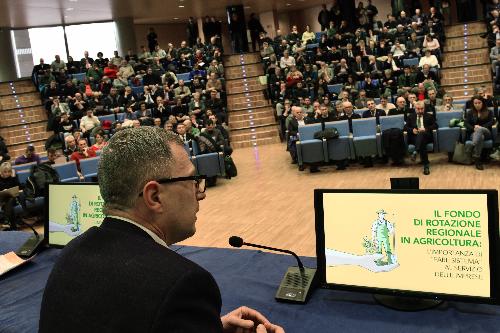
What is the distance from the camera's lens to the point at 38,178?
8.01 meters

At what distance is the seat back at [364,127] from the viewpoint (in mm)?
9383

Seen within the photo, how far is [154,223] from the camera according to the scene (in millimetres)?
1323

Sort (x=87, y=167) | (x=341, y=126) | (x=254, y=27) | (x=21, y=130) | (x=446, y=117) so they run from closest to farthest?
(x=87, y=167) → (x=446, y=117) → (x=341, y=126) → (x=21, y=130) → (x=254, y=27)

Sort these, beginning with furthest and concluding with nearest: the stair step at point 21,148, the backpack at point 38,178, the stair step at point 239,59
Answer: the stair step at point 239,59 → the stair step at point 21,148 → the backpack at point 38,178

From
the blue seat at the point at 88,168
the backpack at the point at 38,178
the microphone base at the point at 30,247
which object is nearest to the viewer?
the microphone base at the point at 30,247

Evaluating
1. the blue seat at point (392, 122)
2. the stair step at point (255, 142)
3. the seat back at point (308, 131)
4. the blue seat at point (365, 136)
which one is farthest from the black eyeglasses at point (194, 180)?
the stair step at point (255, 142)

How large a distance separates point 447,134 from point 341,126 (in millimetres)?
1879

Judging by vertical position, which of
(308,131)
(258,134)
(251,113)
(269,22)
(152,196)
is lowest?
(258,134)

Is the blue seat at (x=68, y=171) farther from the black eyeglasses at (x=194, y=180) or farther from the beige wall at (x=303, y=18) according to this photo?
the beige wall at (x=303, y=18)

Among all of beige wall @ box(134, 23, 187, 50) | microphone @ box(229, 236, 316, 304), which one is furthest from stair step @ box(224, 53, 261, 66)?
microphone @ box(229, 236, 316, 304)

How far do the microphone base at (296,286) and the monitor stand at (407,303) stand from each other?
0.89 ft

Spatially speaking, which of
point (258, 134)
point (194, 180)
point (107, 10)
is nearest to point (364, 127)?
point (258, 134)

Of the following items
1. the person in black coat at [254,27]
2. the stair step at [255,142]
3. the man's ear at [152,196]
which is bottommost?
the stair step at [255,142]

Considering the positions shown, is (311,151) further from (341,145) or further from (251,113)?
(251,113)
